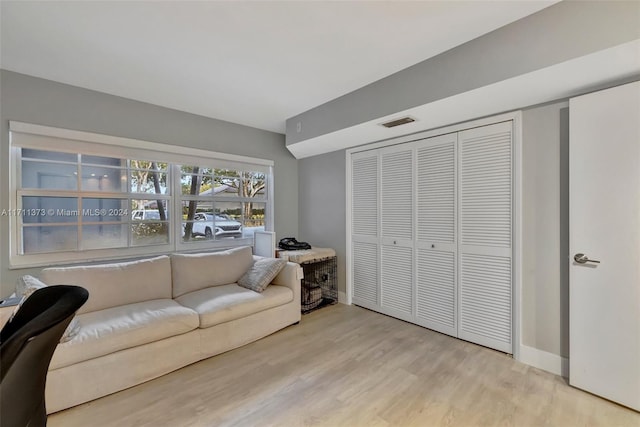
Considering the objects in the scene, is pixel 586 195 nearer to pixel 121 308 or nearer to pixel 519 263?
pixel 519 263

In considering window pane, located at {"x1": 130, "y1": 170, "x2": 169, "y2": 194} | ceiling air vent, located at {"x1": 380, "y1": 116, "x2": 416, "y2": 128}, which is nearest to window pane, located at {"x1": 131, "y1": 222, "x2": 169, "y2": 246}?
window pane, located at {"x1": 130, "y1": 170, "x2": 169, "y2": 194}

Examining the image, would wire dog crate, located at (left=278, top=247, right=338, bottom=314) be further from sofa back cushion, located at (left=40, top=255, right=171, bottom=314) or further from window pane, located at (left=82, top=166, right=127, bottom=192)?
window pane, located at (left=82, top=166, right=127, bottom=192)

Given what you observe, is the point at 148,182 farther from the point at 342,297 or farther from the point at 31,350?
the point at 342,297

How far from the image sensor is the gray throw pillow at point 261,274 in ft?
9.25

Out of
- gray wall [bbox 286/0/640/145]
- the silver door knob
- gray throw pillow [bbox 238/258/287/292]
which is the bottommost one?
gray throw pillow [bbox 238/258/287/292]

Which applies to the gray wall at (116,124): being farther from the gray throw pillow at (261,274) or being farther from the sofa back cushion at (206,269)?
the gray throw pillow at (261,274)

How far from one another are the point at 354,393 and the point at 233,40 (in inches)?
102

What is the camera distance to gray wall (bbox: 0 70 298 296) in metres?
2.26

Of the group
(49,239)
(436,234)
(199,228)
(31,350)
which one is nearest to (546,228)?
(436,234)

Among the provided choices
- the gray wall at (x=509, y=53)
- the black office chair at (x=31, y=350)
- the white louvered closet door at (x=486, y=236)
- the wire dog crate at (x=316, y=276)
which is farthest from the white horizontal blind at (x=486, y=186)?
the black office chair at (x=31, y=350)

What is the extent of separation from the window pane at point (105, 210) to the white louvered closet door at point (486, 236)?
11.4 ft

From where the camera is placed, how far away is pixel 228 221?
146 inches

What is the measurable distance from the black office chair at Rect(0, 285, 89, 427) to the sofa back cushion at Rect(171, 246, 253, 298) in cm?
174

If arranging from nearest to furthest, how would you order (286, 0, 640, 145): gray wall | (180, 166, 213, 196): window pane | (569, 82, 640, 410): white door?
(286, 0, 640, 145): gray wall < (569, 82, 640, 410): white door < (180, 166, 213, 196): window pane
